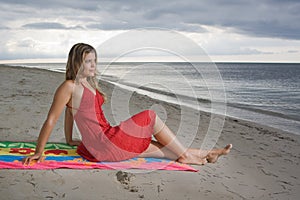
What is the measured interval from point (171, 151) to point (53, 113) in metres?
1.36

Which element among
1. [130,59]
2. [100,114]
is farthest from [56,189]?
[130,59]

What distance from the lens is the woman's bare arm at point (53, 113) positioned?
11.8ft

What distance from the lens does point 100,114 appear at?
12.8 feet

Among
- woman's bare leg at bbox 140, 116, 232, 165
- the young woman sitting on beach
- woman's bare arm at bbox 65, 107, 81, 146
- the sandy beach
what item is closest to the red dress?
the young woman sitting on beach

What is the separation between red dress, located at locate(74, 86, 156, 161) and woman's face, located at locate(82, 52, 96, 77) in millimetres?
165

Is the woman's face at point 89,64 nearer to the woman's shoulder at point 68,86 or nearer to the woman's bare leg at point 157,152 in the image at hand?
the woman's shoulder at point 68,86

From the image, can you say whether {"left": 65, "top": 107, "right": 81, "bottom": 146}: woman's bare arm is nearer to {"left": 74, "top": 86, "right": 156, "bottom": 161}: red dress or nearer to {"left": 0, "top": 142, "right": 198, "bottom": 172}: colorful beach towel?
{"left": 0, "top": 142, "right": 198, "bottom": 172}: colorful beach towel

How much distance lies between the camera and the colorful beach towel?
3.74 meters

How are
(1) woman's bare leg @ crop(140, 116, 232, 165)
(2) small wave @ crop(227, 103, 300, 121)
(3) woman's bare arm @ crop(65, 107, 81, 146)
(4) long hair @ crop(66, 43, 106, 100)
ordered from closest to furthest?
(4) long hair @ crop(66, 43, 106, 100) < (1) woman's bare leg @ crop(140, 116, 232, 165) < (3) woman's bare arm @ crop(65, 107, 81, 146) < (2) small wave @ crop(227, 103, 300, 121)

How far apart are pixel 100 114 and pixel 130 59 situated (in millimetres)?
756

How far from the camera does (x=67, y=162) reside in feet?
12.6

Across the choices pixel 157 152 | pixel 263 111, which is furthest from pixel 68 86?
pixel 263 111

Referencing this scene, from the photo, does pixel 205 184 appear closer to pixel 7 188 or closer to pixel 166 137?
pixel 166 137

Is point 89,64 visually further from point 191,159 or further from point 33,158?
point 191,159
